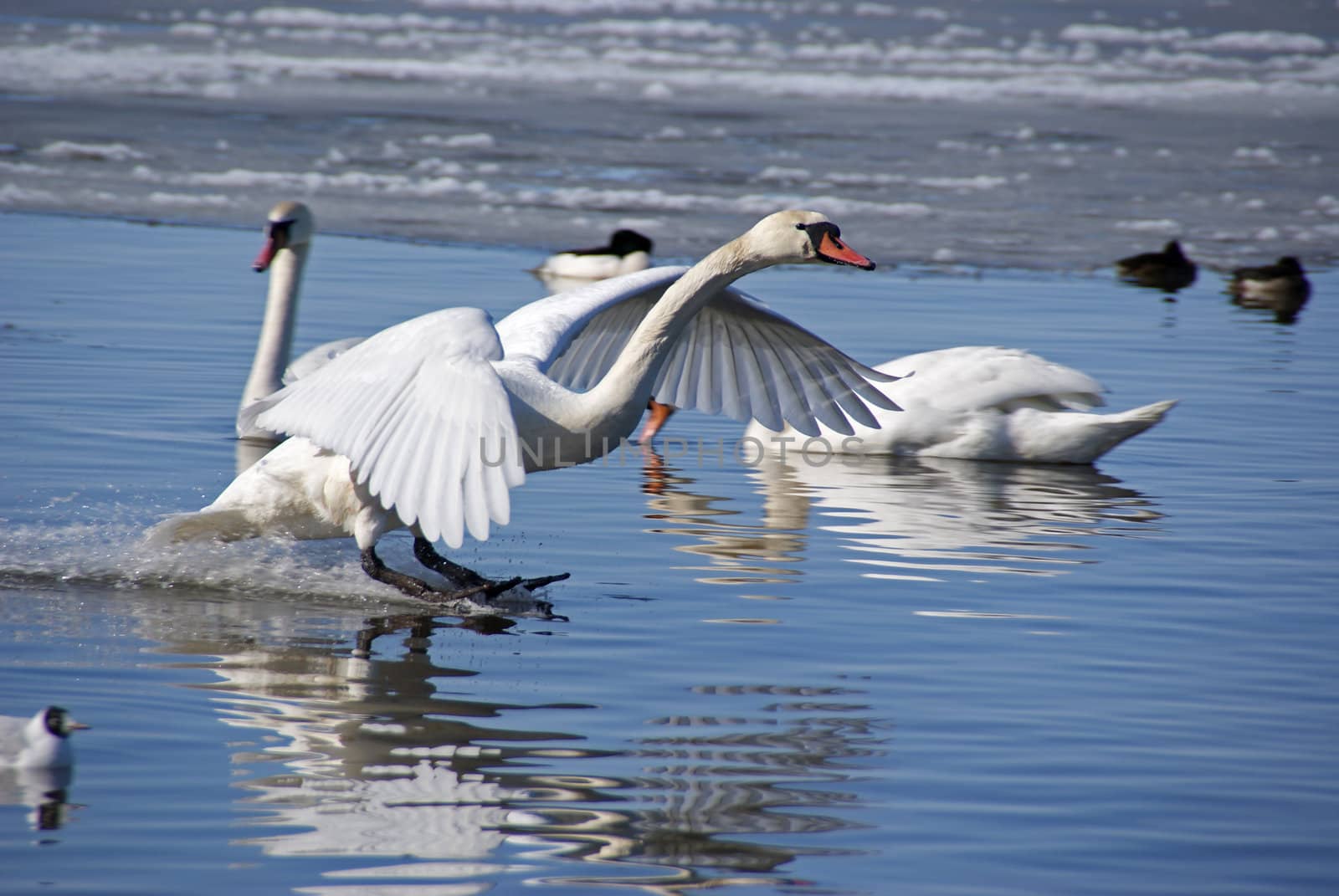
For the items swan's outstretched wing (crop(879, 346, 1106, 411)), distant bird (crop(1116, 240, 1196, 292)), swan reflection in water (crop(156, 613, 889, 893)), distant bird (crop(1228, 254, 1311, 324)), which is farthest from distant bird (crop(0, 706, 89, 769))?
distant bird (crop(1116, 240, 1196, 292))

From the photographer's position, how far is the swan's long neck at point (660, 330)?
5.72 meters

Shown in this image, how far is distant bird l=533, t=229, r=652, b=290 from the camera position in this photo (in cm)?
1331

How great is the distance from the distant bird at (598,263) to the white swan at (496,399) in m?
5.98

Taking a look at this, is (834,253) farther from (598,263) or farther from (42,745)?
(598,263)

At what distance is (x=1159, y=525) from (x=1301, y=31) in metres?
36.4

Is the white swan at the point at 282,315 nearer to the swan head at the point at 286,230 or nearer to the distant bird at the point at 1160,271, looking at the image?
the swan head at the point at 286,230

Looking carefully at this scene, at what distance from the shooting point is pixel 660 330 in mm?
5754

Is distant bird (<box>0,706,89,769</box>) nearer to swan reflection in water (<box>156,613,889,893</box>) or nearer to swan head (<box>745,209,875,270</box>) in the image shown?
swan reflection in water (<box>156,613,889,893</box>)

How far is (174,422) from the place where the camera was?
331 inches

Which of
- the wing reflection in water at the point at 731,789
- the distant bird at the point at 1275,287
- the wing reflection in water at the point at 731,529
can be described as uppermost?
the distant bird at the point at 1275,287

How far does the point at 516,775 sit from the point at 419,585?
1930mm

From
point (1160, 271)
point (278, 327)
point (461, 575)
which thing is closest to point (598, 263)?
point (1160, 271)

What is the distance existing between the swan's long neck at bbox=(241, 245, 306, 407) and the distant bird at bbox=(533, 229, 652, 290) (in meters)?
4.10

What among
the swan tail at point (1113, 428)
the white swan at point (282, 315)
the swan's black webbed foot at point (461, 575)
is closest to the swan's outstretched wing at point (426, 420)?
the swan's black webbed foot at point (461, 575)
